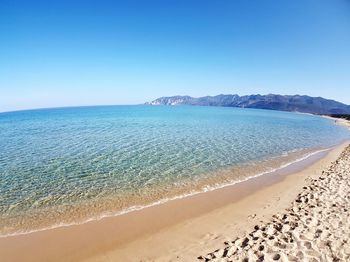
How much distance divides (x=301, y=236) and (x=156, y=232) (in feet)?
15.1

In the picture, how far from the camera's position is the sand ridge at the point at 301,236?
6516mm

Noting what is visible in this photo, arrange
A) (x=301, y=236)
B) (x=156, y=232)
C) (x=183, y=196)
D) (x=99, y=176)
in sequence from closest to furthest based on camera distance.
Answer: (x=301, y=236), (x=156, y=232), (x=183, y=196), (x=99, y=176)

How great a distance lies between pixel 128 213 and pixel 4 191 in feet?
23.6

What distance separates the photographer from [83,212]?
10508mm

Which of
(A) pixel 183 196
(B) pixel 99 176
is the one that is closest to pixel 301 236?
(A) pixel 183 196

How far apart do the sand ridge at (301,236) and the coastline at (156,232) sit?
0.72m

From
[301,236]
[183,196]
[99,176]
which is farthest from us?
[99,176]

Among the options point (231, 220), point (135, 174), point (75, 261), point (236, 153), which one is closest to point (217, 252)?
point (231, 220)

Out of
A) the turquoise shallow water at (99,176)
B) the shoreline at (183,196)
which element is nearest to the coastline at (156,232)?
the shoreline at (183,196)

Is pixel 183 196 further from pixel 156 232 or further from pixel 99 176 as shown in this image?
pixel 99 176

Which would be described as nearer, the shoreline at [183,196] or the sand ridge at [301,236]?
the sand ridge at [301,236]

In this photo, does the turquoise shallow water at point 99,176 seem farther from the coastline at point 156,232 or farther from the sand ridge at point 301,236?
the sand ridge at point 301,236

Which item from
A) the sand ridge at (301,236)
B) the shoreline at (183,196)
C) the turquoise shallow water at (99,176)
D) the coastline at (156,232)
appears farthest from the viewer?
the turquoise shallow water at (99,176)

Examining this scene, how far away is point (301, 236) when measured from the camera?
24.4 ft
